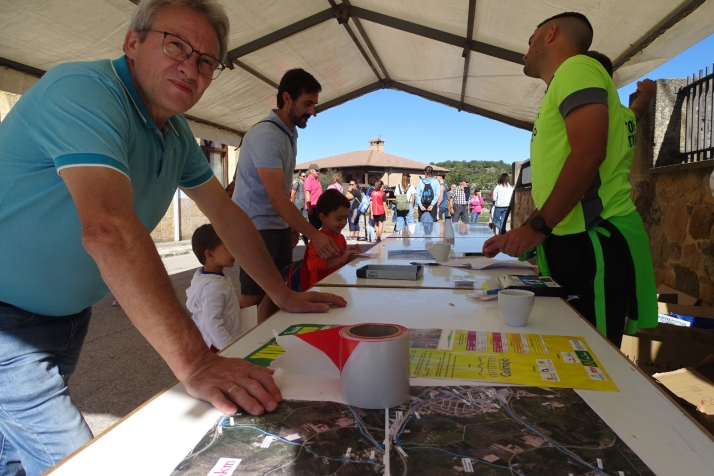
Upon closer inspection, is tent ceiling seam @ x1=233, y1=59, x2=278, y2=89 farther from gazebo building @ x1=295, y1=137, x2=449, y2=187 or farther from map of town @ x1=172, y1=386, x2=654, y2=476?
gazebo building @ x1=295, y1=137, x2=449, y2=187

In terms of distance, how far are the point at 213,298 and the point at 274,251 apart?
0.73 m

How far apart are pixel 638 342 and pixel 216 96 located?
6261 millimetres

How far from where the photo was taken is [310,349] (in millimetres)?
→ 1070

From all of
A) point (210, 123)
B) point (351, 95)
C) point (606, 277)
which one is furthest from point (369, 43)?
point (606, 277)

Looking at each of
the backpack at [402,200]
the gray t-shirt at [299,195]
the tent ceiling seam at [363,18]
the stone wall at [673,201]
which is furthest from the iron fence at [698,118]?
the gray t-shirt at [299,195]

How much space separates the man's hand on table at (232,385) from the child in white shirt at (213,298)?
4.05 feet

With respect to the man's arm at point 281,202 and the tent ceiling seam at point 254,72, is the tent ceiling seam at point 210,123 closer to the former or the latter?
A: the tent ceiling seam at point 254,72

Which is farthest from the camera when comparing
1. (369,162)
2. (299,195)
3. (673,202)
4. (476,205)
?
(369,162)

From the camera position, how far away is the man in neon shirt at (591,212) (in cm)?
159

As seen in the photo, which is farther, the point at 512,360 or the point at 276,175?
the point at 276,175

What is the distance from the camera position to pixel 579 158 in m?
1.59

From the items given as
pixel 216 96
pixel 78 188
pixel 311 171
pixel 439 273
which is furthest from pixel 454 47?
pixel 78 188

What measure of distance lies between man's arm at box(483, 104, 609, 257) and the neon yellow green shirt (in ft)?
0.13

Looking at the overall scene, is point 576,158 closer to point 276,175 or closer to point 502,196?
point 276,175
